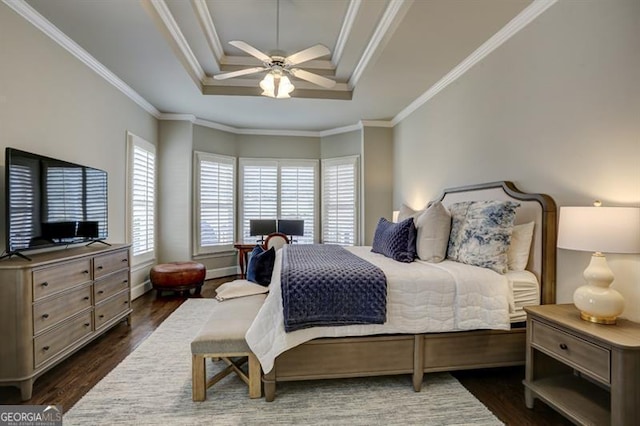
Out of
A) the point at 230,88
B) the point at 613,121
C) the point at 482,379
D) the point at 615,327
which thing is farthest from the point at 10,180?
the point at 613,121

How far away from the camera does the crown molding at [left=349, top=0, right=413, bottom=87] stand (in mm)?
2567

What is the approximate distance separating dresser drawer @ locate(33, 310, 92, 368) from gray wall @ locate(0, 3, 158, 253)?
0.82 m

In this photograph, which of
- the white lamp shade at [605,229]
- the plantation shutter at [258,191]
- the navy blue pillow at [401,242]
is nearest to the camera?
the white lamp shade at [605,229]

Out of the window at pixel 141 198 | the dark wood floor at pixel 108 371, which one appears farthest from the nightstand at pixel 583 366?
the window at pixel 141 198

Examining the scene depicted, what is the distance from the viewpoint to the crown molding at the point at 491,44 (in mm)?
2371

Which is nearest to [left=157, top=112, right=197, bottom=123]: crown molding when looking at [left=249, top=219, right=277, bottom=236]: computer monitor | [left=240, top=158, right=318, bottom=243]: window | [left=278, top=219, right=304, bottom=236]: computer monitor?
[left=240, top=158, right=318, bottom=243]: window

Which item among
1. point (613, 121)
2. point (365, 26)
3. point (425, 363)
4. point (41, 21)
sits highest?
point (365, 26)

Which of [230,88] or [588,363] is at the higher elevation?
[230,88]

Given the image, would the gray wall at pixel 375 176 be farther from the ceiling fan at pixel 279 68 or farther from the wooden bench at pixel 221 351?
the wooden bench at pixel 221 351

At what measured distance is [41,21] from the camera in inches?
103

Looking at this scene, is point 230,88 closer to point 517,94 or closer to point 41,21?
point 41,21

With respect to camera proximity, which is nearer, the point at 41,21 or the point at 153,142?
the point at 41,21

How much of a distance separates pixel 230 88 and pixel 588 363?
4.55 meters

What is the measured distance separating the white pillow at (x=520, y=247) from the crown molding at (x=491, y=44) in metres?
1.64
